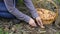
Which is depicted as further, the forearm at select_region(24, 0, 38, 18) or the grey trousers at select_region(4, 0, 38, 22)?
the forearm at select_region(24, 0, 38, 18)

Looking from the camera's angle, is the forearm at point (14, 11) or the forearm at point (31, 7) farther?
the forearm at point (31, 7)

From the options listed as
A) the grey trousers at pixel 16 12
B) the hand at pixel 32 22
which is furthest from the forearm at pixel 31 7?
the hand at pixel 32 22

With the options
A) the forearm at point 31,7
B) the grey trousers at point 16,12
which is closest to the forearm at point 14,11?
the grey trousers at point 16,12

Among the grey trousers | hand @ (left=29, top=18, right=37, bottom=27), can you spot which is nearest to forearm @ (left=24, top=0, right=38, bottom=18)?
the grey trousers

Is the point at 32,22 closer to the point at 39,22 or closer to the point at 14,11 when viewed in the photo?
the point at 39,22

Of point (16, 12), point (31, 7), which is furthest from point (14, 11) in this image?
point (31, 7)

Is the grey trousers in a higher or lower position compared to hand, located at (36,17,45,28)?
higher

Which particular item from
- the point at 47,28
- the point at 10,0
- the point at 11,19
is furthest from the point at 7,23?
the point at 47,28

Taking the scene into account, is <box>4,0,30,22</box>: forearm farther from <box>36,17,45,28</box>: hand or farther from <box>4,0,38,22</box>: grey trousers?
<box>36,17,45,28</box>: hand

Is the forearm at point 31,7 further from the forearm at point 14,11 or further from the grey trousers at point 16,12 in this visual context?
the forearm at point 14,11

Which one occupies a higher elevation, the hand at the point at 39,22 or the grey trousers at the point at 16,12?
the grey trousers at the point at 16,12

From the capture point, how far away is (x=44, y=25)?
3.27 m

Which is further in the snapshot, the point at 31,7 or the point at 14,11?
the point at 31,7

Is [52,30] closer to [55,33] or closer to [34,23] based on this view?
[55,33]
